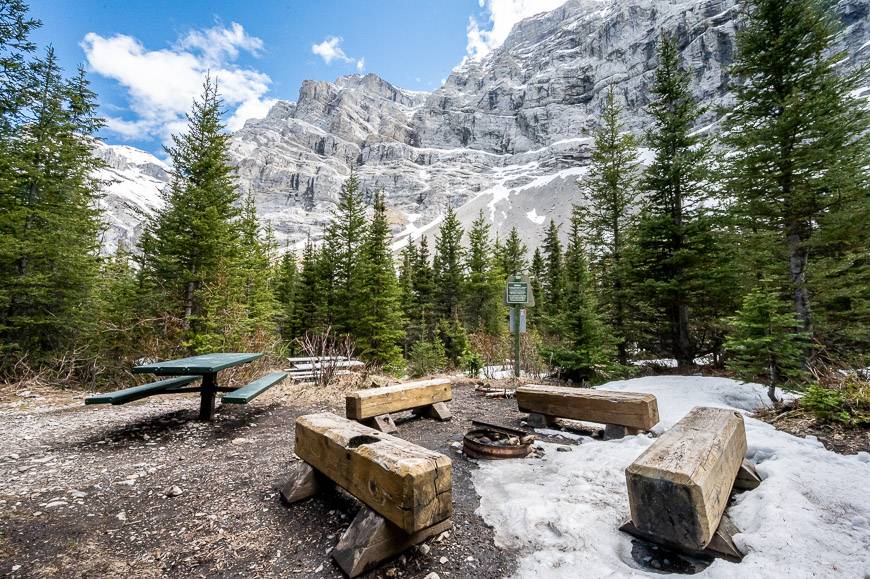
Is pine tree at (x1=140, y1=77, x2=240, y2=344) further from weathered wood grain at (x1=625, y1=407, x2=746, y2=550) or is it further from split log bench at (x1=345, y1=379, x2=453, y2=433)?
weathered wood grain at (x1=625, y1=407, x2=746, y2=550)

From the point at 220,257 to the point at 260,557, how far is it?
29.8 ft

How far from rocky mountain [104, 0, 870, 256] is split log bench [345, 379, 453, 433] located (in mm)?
74258

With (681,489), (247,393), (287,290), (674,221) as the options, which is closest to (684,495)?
(681,489)

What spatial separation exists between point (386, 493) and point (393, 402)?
99.3 inches

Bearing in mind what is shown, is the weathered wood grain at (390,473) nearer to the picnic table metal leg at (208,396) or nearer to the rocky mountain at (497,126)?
the picnic table metal leg at (208,396)

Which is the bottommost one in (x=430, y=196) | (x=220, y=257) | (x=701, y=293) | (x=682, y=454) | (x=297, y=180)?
(x=682, y=454)

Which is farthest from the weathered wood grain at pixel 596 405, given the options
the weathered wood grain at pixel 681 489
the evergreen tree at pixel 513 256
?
the evergreen tree at pixel 513 256

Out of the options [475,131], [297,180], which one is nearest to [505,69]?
[475,131]

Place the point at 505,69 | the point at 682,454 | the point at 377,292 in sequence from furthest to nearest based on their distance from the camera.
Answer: the point at 505,69, the point at 377,292, the point at 682,454

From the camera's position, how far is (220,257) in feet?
30.7

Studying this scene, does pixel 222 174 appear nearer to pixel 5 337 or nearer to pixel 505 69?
pixel 5 337

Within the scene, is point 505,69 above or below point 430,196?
above

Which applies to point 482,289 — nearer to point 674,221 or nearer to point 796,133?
point 674,221

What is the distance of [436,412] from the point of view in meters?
→ 4.84
